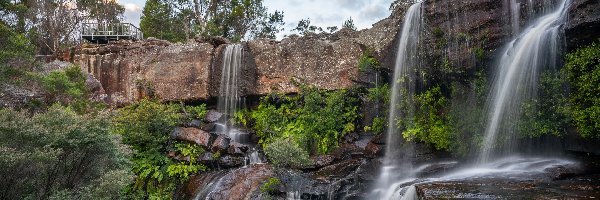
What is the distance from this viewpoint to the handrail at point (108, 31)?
23.3 metres

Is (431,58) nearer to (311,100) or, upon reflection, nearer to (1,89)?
(311,100)

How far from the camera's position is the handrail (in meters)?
23.3

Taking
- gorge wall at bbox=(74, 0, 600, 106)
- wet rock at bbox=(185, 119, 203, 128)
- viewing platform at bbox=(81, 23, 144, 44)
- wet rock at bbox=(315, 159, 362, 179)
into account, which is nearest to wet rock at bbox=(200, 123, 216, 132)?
wet rock at bbox=(185, 119, 203, 128)

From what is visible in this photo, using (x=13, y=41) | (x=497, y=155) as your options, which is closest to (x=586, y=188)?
(x=497, y=155)

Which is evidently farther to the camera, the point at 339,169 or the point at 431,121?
the point at 431,121

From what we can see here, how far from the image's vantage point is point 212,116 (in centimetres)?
1783

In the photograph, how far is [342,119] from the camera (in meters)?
16.2

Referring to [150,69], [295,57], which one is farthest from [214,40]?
[295,57]

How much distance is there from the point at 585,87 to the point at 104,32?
75.0 ft

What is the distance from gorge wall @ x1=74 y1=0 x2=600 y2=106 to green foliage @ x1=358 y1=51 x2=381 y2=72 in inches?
8.5

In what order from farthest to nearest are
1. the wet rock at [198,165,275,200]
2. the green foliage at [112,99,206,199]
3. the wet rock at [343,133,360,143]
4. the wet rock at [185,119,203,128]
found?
the wet rock at [185,119,203,128]
the wet rock at [343,133,360,143]
the green foliage at [112,99,206,199]
the wet rock at [198,165,275,200]

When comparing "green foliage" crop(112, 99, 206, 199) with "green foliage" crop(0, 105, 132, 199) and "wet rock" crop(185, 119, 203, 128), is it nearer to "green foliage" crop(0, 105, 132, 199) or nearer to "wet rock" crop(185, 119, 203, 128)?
"wet rock" crop(185, 119, 203, 128)

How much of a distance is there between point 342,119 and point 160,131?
715 centimetres

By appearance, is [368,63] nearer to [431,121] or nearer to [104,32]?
[431,121]
